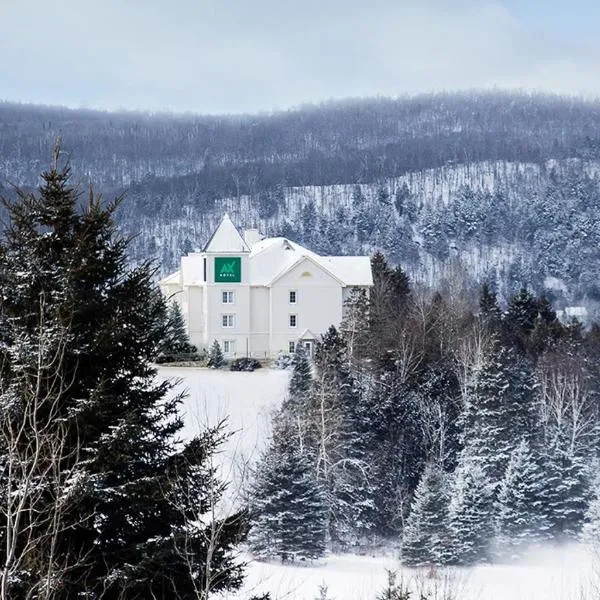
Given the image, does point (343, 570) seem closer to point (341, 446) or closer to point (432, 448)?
point (341, 446)

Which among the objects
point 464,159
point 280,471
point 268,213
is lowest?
point 280,471

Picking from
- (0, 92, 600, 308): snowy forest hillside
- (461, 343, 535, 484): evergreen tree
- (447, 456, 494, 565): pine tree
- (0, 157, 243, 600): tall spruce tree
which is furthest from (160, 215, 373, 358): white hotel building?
(0, 92, 600, 308): snowy forest hillside

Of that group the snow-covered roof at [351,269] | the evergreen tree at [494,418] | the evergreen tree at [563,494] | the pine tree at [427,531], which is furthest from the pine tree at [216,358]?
the evergreen tree at [563,494]

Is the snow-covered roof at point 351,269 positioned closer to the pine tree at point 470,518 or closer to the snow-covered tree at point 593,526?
the pine tree at point 470,518

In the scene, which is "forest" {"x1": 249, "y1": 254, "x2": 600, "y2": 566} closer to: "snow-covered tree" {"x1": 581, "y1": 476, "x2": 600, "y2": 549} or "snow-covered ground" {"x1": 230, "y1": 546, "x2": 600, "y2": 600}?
"snow-covered tree" {"x1": 581, "y1": 476, "x2": 600, "y2": 549}

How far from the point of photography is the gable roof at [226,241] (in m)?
44.0

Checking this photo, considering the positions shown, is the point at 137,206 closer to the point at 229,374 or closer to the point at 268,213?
the point at 268,213

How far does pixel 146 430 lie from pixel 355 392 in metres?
24.2

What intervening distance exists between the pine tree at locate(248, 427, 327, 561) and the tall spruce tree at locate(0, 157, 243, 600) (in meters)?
17.0

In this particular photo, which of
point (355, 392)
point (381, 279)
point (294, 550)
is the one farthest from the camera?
point (381, 279)

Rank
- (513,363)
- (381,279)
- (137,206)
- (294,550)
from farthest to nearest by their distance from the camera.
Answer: (137,206)
(381,279)
(513,363)
(294,550)

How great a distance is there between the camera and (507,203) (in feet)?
525

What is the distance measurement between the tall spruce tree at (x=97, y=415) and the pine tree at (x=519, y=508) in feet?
75.4

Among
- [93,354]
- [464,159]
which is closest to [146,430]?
[93,354]
